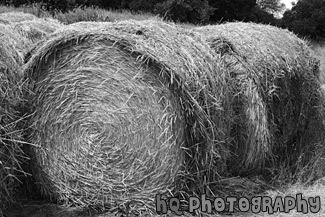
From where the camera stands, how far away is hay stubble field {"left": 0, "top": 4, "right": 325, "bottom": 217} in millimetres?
4184

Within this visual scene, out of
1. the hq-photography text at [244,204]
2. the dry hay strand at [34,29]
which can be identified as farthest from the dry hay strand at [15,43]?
the hq-photography text at [244,204]

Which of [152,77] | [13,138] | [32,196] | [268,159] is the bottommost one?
[32,196]

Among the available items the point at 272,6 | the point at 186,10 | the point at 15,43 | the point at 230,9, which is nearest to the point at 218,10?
the point at 230,9

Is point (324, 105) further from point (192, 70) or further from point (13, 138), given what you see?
point (13, 138)

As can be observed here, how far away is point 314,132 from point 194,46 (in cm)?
247

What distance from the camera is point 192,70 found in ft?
13.9

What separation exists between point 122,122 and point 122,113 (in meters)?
0.08

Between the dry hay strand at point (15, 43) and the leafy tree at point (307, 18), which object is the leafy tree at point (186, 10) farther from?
the dry hay strand at point (15, 43)

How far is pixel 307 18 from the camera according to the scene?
30.7 metres

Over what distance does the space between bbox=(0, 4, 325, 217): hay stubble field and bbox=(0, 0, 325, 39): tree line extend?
60.7 ft

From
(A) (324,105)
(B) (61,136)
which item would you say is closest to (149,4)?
(A) (324,105)

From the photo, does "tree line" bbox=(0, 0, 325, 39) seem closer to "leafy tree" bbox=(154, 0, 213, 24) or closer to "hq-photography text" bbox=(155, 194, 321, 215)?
"leafy tree" bbox=(154, 0, 213, 24)

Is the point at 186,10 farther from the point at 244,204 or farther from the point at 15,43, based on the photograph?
the point at 244,204

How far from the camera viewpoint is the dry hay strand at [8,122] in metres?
3.91
